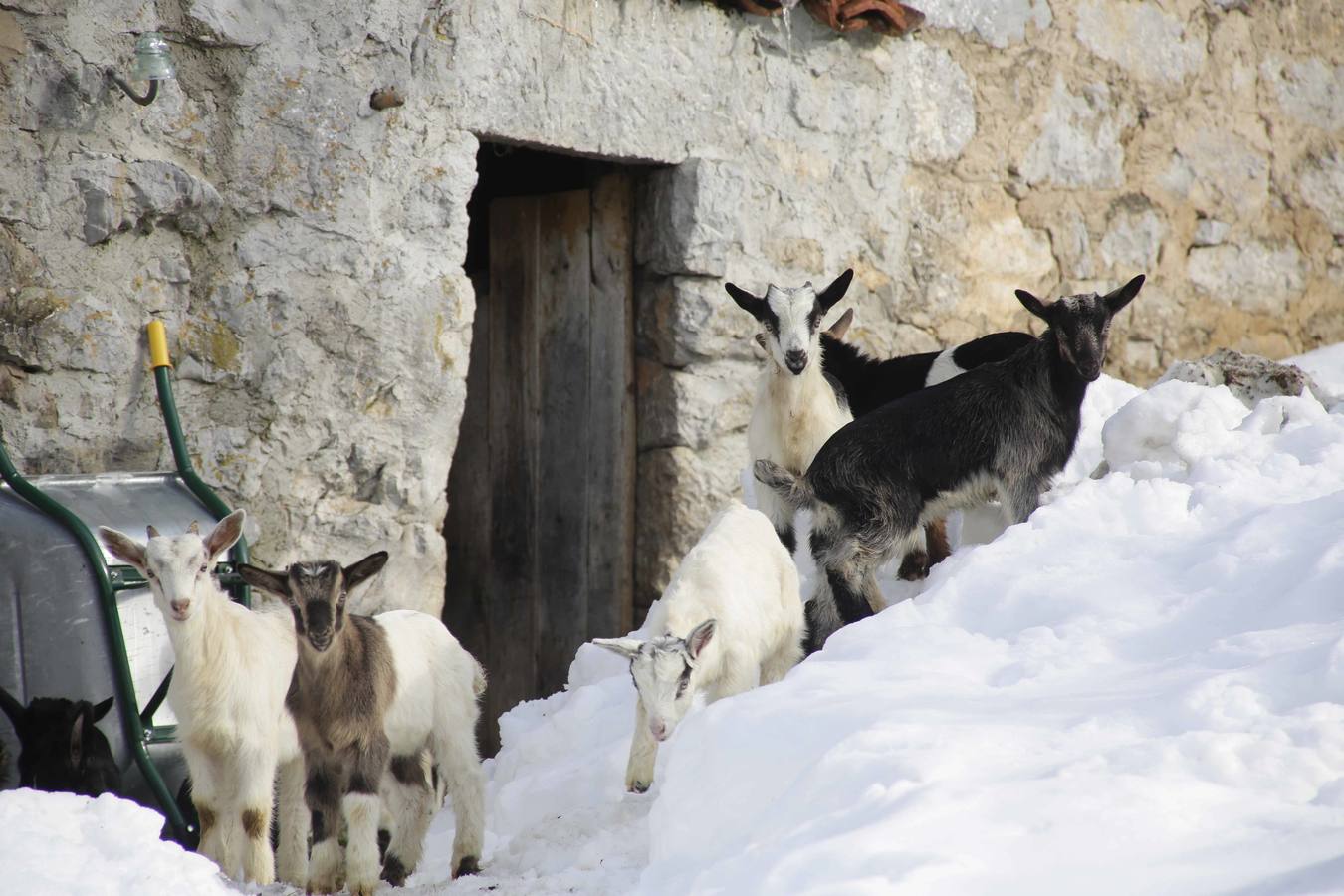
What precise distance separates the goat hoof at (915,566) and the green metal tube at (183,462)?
8.57ft

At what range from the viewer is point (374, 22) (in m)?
5.45

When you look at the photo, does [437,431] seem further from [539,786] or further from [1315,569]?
[1315,569]

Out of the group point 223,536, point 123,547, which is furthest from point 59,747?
point 223,536

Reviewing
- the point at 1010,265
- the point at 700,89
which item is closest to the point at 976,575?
the point at 700,89

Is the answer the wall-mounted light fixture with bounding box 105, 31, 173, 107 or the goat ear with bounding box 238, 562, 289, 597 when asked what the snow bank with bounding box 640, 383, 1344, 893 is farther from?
the wall-mounted light fixture with bounding box 105, 31, 173, 107

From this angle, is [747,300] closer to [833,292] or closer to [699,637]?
[833,292]

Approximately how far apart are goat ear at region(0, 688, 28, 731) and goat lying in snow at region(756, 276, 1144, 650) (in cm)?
254

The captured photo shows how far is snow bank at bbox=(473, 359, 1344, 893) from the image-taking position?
9.63 feet

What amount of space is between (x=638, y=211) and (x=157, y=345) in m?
2.44

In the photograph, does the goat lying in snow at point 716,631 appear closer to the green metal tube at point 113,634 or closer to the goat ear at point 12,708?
the green metal tube at point 113,634

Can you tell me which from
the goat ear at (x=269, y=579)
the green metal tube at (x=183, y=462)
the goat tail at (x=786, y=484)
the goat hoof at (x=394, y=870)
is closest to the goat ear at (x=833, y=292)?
the goat tail at (x=786, y=484)

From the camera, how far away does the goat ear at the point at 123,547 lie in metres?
4.39

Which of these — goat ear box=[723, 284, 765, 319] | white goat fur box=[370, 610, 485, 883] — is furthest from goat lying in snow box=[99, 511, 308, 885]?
goat ear box=[723, 284, 765, 319]

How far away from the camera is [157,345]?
493cm
